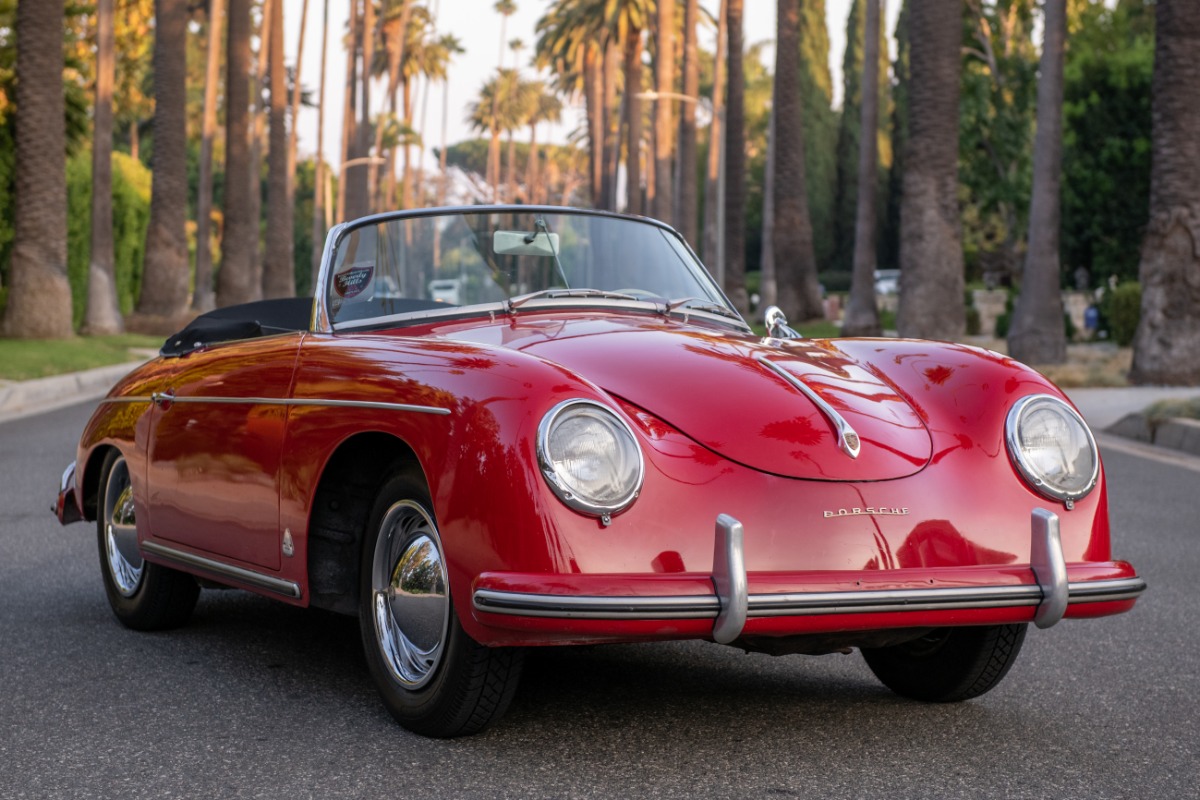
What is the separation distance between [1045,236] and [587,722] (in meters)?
18.1

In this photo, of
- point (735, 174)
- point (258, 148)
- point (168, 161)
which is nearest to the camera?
point (168, 161)

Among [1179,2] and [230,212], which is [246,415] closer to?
[1179,2]

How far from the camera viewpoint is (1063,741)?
4141 mm

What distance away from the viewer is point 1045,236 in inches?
830

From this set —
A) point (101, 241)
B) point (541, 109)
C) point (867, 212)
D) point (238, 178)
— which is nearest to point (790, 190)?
point (867, 212)

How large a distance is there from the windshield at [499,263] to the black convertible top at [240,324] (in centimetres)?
39

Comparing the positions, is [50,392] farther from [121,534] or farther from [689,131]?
[689,131]

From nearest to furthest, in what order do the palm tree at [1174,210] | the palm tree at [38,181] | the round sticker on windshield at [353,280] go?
the round sticker on windshield at [353,280]
the palm tree at [1174,210]
the palm tree at [38,181]

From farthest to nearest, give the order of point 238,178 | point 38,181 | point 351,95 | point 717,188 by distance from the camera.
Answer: point 351,95, point 717,188, point 238,178, point 38,181

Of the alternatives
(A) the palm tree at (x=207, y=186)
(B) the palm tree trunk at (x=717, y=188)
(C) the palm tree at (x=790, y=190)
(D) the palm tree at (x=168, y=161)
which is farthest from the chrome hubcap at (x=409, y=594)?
(A) the palm tree at (x=207, y=186)

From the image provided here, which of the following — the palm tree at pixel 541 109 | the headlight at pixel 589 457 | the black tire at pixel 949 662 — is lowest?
the black tire at pixel 949 662

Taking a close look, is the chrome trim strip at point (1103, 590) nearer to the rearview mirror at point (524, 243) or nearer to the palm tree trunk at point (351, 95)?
the rearview mirror at point (524, 243)

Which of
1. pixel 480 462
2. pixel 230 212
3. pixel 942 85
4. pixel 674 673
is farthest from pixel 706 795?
pixel 230 212

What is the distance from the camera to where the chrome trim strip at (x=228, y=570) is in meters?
4.45
